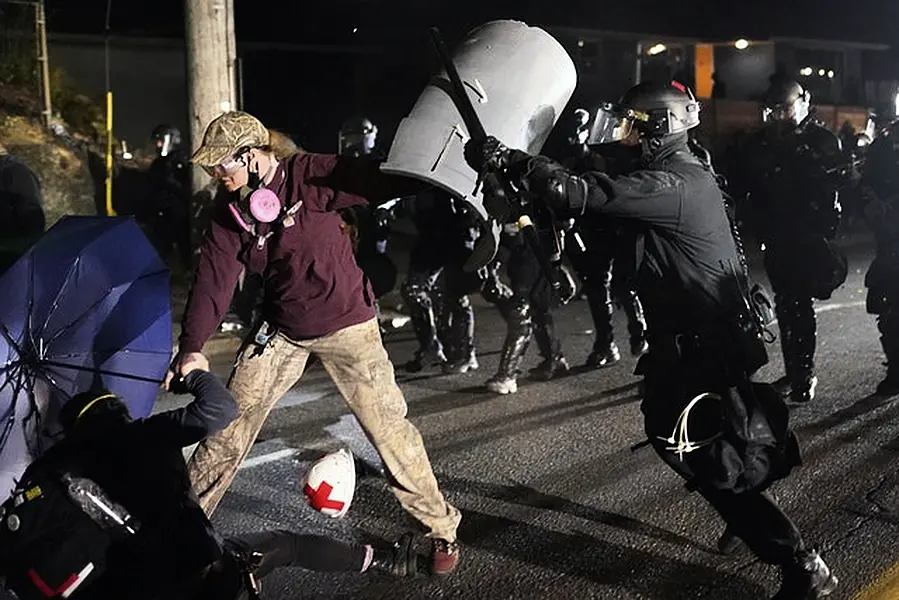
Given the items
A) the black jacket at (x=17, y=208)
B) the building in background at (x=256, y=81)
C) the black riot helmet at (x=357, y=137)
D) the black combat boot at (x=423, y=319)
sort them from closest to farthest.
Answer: the black jacket at (x=17, y=208)
the black combat boot at (x=423, y=319)
the black riot helmet at (x=357, y=137)
the building in background at (x=256, y=81)

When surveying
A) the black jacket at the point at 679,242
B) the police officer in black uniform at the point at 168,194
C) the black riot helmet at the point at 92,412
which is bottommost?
the police officer in black uniform at the point at 168,194

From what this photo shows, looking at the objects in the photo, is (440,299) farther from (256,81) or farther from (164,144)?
(256,81)

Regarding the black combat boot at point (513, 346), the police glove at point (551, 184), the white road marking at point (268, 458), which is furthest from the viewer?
the black combat boot at point (513, 346)

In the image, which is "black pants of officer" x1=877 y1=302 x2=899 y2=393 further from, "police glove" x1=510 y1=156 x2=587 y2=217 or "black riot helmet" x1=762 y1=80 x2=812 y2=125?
"police glove" x1=510 y1=156 x2=587 y2=217

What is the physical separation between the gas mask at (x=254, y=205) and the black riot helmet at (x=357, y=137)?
5.19m

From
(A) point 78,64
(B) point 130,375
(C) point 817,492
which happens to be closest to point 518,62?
(B) point 130,375

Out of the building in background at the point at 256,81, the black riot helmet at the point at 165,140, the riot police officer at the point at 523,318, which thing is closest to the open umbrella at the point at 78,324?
the riot police officer at the point at 523,318

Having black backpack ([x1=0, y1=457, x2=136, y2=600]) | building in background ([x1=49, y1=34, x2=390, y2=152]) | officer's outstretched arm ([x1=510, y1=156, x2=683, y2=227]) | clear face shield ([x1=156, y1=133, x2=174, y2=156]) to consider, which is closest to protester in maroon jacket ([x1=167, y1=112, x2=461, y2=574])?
officer's outstretched arm ([x1=510, y1=156, x2=683, y2=227])

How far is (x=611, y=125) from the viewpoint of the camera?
4.01 meters

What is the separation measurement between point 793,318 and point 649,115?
3.41m

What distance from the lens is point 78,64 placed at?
64.6ft

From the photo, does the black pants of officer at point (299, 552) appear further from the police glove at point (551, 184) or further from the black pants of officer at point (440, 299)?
the black pants of officer at point (440, 299)

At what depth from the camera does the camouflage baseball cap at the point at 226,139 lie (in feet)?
12.5

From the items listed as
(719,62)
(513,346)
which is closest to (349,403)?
(513,346)
